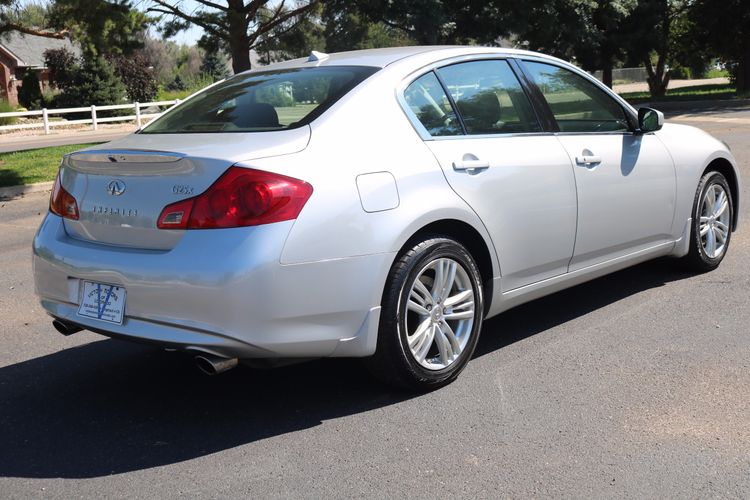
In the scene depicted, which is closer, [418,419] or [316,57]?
[418,419]

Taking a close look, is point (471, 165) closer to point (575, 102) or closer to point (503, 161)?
point (503, 161)

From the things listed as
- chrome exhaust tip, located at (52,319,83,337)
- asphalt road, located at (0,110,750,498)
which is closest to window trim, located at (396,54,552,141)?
asphalt road, located at (0,110,750,498)

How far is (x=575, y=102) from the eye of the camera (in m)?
5.52

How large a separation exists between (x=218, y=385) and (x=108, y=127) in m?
35.0

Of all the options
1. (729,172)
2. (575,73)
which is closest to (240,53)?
(729,172)

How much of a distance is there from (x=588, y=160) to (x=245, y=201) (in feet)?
7.52

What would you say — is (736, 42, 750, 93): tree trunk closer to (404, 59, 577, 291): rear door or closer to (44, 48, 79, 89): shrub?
(44, 48, 79, 89): shrub

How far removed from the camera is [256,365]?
3.87m

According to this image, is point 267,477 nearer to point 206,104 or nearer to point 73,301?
point 73,301

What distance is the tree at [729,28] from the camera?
33.7m

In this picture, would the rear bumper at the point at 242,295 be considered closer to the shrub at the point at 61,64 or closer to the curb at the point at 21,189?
the curb at the point at 21,189

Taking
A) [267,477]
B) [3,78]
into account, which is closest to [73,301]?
[267,477]

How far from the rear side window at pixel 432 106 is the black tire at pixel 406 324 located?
59cm

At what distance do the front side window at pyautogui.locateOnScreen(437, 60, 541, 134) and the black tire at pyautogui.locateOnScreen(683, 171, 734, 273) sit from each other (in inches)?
69.4
